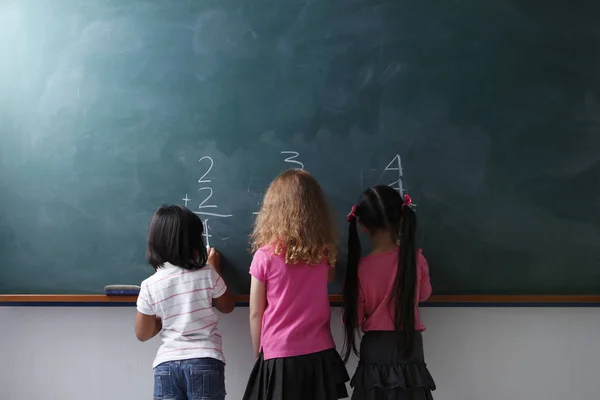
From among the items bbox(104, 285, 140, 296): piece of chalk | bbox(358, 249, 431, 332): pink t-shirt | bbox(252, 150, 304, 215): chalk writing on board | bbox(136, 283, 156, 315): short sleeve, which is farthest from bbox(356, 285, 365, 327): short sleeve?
bbox(104, 285, 140, 296): piece of chalk

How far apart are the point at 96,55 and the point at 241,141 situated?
78 centimetres

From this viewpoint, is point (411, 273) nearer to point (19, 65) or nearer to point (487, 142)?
point (487, 142)

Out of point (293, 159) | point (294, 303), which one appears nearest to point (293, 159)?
point (293, 159)

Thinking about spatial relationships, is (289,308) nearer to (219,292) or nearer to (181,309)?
(219,292)

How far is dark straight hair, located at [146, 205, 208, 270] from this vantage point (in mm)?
1945

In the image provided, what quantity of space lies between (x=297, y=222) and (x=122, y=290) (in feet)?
2.97

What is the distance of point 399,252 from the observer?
1.90m

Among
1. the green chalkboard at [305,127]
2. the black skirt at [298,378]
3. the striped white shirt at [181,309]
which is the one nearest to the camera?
the black skirt at [298,378]

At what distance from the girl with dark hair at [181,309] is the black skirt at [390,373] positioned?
0.54m

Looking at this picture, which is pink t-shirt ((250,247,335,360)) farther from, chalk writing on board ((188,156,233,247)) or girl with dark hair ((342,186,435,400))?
chalk writing on board ((188,156,233,247))

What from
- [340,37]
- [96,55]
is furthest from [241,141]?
[96,55]

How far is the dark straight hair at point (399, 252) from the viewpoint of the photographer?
1875 millimetres

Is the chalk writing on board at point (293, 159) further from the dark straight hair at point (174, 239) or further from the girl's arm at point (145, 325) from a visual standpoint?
the girl's arm at point (145, 325)

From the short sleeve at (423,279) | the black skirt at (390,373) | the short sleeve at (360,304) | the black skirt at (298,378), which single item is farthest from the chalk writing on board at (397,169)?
the black skirt at (298,378)
